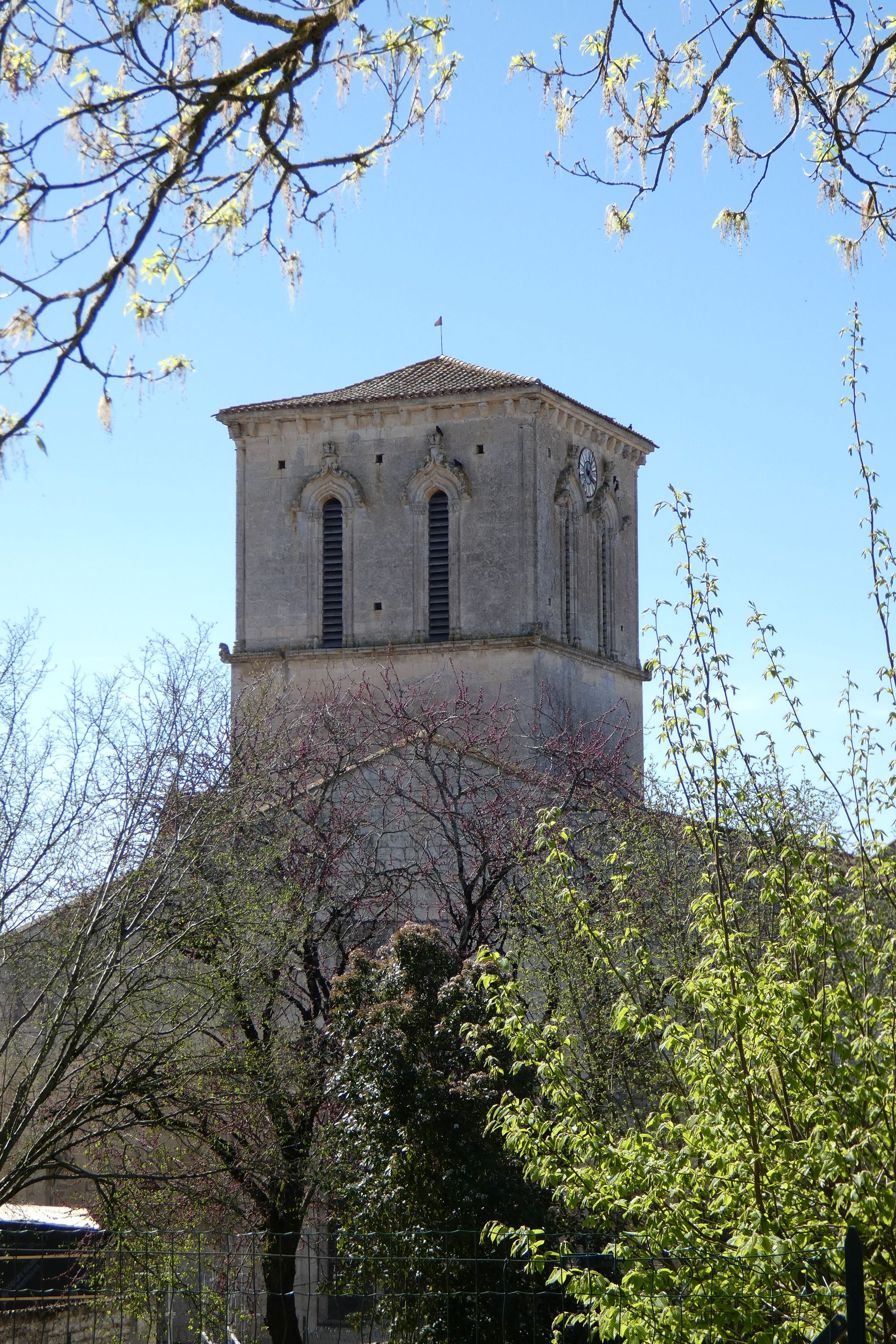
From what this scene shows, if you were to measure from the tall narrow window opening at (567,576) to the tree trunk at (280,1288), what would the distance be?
752 inches

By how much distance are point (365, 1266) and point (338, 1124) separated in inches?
93.1

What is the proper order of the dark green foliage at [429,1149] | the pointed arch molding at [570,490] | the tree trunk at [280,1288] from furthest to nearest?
the pointed arch molding at [570,490], the tree trunk at [280,1288], the dark green foliage at [429,1149]

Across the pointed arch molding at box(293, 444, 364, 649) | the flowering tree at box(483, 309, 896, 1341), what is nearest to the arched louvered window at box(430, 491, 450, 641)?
the pointed arch molding at box(293, 444, 364, 649)

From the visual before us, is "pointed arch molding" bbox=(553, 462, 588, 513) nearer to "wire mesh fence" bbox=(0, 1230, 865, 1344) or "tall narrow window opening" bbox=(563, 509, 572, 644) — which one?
"tall narrow window opening" bbox=(563, 509, 572, 644)

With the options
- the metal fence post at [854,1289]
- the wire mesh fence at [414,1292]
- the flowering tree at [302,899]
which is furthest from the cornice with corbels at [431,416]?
the metal fence post at [854,1289]

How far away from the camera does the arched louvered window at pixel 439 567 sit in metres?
35.8

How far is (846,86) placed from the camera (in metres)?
7.34

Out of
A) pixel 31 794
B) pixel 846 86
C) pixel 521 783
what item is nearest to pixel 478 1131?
pixel 31 794

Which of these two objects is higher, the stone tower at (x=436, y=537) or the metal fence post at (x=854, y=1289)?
the stone tower at (x=436, y=537)

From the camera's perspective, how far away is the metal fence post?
17.4 ft

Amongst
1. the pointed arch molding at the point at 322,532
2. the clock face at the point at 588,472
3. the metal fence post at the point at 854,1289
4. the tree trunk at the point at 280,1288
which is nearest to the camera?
the metal fence post at the point at 854,1289

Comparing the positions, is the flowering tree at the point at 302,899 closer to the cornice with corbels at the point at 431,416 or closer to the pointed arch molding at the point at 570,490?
the pointed arch molding at the point at 570,490

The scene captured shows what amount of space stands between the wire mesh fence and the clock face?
19132 millimetres

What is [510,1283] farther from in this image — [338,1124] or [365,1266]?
[338,1124]
